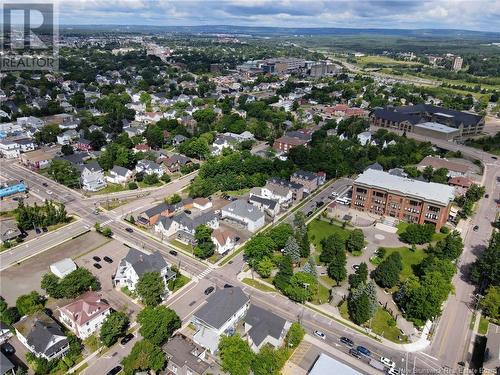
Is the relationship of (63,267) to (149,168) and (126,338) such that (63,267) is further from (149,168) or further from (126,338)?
(149,168)

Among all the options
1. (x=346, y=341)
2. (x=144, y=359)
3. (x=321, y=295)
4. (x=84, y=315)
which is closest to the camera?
(x=144, y=359)

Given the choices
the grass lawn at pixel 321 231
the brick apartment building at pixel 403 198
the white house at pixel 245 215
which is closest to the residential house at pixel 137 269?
the white house at pixel 245 215

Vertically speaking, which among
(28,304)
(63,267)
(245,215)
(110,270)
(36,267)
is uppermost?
(245,215)

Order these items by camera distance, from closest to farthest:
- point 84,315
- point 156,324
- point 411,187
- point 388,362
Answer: point 156,324, point 388,362, point 84,315, point 411,187

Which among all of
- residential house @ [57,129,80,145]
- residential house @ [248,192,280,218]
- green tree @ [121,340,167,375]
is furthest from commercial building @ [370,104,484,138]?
green tree @ [121,340,167,375]

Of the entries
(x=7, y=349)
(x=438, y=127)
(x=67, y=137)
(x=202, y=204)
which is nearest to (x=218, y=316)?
(x=7, y=349)

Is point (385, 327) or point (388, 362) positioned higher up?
point (385, 327)

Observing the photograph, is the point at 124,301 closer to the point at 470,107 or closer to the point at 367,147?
the point at 367,147
